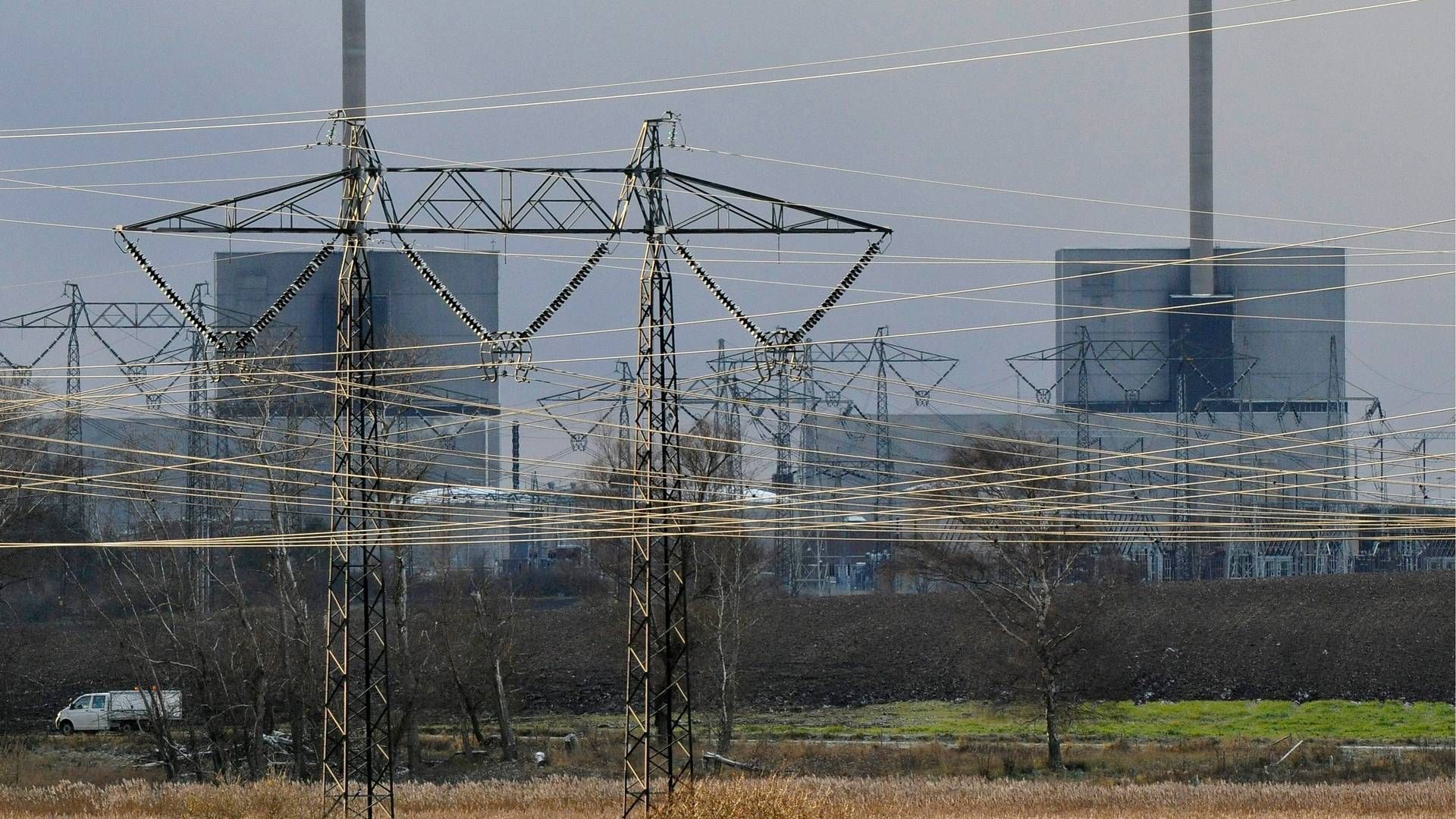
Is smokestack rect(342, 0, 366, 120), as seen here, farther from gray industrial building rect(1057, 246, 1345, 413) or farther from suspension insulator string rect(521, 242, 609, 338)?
suspension insulator string rect(521, 242, 609, 338)

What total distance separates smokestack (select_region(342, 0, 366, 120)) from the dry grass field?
153 ft

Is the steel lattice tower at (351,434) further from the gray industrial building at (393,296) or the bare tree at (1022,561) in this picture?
the gray industrial building at (393,296)

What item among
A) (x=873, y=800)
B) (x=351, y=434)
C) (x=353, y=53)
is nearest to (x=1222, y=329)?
(x=353, y=53)

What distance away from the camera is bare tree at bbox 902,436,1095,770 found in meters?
43.5

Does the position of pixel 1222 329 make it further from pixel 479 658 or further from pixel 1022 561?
pixel 479 658

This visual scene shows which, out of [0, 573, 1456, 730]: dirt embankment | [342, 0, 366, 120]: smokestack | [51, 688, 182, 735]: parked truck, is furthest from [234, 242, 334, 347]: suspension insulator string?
[342, 0, 366, 120]: smokestack

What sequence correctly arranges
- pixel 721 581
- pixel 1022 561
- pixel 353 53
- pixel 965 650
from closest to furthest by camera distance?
1. pixel 1022 561
2. pixel 721 581
3. pixel 965 650
4. pixel 353 53

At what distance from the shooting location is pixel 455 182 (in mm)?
25297

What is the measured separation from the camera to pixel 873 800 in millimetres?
34844

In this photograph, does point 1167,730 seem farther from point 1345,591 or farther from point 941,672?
point 1345,591

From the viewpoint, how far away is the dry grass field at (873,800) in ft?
106

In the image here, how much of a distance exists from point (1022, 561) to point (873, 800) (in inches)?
470

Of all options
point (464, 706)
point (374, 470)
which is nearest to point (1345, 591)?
point (464, 706)

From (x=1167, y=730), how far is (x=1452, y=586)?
18.9 m
